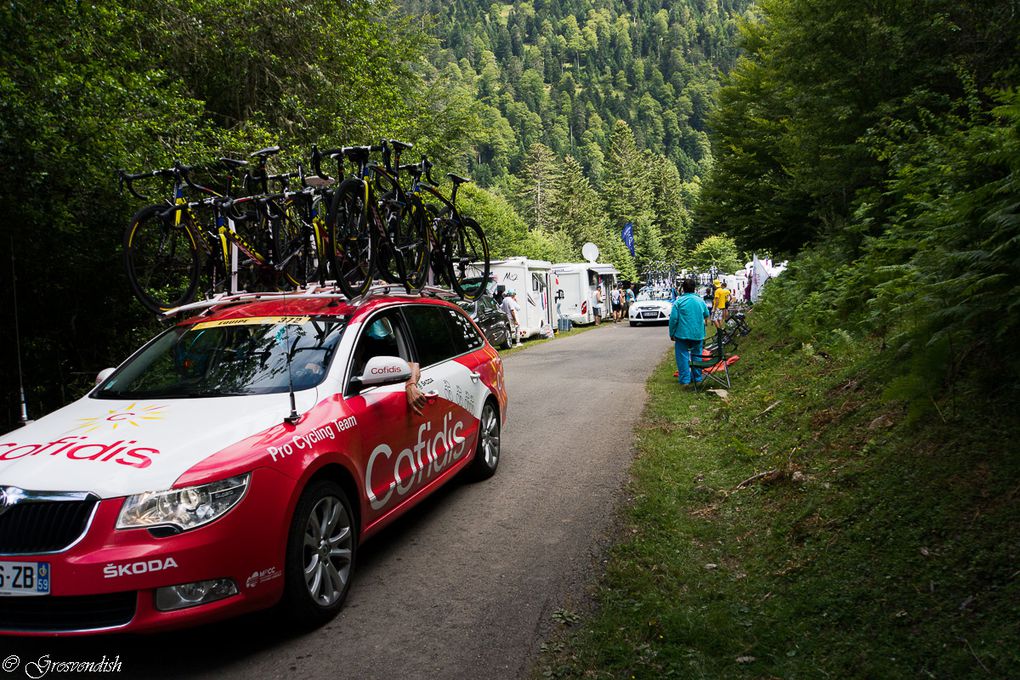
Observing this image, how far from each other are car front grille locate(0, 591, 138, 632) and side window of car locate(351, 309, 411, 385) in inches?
75.2

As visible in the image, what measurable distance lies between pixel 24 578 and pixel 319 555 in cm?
136

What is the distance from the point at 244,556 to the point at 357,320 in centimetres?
203

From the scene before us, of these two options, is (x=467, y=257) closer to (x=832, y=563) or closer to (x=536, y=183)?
(x=832, y=563)

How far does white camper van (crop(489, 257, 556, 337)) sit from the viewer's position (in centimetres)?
2511

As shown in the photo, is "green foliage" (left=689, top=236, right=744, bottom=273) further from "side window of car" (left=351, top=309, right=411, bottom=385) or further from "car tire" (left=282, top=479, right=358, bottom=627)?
"car tire" (left=282, top=479, right=358, bottom=627)

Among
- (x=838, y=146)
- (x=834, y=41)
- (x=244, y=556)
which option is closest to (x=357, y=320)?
(x=244, y=556)

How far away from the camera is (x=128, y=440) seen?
3.71 m

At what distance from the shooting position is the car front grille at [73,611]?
3.25 metres

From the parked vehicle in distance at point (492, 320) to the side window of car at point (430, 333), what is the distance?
1331 cm

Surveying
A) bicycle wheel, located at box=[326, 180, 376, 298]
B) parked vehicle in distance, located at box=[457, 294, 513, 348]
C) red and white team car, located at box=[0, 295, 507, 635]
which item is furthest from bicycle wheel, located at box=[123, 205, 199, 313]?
parked vehicle in distance, located at box=[457, 294, 513, 348]

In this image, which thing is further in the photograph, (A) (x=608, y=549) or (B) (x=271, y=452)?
(A) (x=608, y=549)

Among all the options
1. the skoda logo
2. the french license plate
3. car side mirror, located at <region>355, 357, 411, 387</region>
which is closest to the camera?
the french license plate

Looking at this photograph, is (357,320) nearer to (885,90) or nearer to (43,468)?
(43,468)

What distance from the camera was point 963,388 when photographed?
4.98 m
